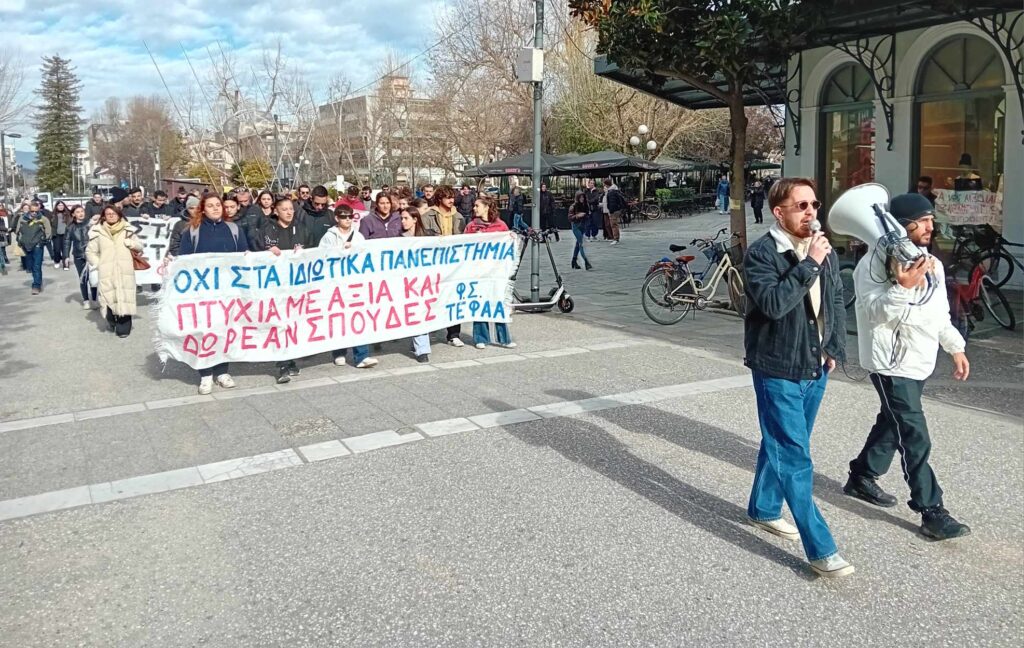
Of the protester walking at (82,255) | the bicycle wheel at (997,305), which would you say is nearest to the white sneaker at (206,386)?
the protester walking at (82,255)

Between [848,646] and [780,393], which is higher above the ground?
[780,393]

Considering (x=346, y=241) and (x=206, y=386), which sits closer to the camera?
(x=206, y=386)

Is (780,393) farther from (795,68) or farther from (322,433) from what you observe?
(795,68)

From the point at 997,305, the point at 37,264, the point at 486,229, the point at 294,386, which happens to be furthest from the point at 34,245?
the point at 997,305

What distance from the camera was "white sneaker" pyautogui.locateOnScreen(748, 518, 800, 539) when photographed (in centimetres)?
434

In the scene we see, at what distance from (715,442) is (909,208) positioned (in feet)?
7.05

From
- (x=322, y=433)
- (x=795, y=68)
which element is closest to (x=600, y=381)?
(x=322, y=433)

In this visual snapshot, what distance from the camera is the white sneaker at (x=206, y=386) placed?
766 centimetres

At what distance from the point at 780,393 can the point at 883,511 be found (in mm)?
1295

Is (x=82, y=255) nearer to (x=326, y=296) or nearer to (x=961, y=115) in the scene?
(x=326, y=296)

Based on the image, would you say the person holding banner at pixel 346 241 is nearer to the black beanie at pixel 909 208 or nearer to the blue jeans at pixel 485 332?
the blue jeans at pixel 485 332

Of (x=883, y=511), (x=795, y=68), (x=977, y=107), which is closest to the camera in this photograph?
(x=883, y=511)

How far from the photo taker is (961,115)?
44.5 feet

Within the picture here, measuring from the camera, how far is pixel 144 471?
18.3ft
